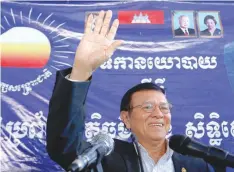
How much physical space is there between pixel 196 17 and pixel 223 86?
50 centimetres

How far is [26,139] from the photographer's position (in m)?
2.08

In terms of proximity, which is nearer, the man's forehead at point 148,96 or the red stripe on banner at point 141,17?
the man's forehead at point 148,96

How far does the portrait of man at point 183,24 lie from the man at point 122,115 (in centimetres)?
107

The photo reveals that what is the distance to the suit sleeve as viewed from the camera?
38.2 inches

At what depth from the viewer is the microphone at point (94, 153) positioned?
73cm

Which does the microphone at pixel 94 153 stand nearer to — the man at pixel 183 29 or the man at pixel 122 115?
the man at pixel 122 115

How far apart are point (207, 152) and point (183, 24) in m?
1.39

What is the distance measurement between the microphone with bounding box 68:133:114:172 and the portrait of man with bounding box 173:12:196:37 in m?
1.53

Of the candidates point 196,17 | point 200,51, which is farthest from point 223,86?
point 196,17

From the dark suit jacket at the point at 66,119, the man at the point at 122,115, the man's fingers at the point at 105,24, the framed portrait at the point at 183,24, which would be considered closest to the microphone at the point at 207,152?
the man at the point at 122,115

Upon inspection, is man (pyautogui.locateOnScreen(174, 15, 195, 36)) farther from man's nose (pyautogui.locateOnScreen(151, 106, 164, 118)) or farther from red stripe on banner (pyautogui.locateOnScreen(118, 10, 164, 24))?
man's nose (pyautogui.locateOnScreen(151, 106, 164, 118))

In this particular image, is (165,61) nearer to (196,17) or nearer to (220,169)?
(196,17)

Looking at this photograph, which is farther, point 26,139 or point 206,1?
point 206,1

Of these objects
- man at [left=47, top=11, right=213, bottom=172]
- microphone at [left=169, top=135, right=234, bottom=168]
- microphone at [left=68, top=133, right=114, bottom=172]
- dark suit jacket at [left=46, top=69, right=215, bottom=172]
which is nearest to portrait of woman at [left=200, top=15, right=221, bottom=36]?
man at [left=47, top=11, right=213, bottom=172]
